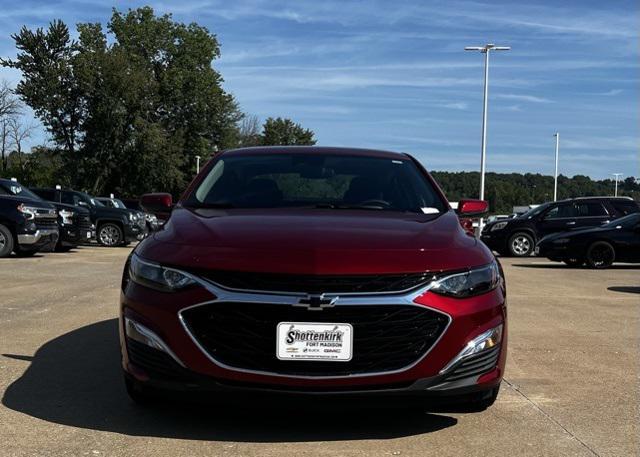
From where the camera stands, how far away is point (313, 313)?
3449 millimetres

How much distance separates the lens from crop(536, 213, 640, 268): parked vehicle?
16.0 metres

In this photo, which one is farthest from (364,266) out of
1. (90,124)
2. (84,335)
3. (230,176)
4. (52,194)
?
(90,124)

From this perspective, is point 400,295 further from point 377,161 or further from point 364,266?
point 377,161

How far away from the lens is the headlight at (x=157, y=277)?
11.9 ft

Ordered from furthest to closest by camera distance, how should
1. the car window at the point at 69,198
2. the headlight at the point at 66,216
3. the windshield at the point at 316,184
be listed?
the car window at the point at 69,198 → the headlight at the point at 66,216 → the windshield at the point at 316,184

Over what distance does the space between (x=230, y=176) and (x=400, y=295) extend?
2.04 m

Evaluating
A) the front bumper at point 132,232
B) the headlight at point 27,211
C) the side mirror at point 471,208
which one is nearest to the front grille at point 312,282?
the side mirror at point 471,208

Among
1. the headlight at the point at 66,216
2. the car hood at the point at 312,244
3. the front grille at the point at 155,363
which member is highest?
the car hood at the point at 312,244

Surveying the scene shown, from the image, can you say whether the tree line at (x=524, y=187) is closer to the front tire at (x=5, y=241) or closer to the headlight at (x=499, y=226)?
the headlight at (x=499, y=226)

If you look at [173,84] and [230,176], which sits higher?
[173,84]

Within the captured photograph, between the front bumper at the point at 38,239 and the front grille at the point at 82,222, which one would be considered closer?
the front bumper at the point at 38,239

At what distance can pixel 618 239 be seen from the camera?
629 inches

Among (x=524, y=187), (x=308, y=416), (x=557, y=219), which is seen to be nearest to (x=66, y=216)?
(x=557, y=219)

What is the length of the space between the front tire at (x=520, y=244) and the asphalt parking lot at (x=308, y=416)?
43.5ft
